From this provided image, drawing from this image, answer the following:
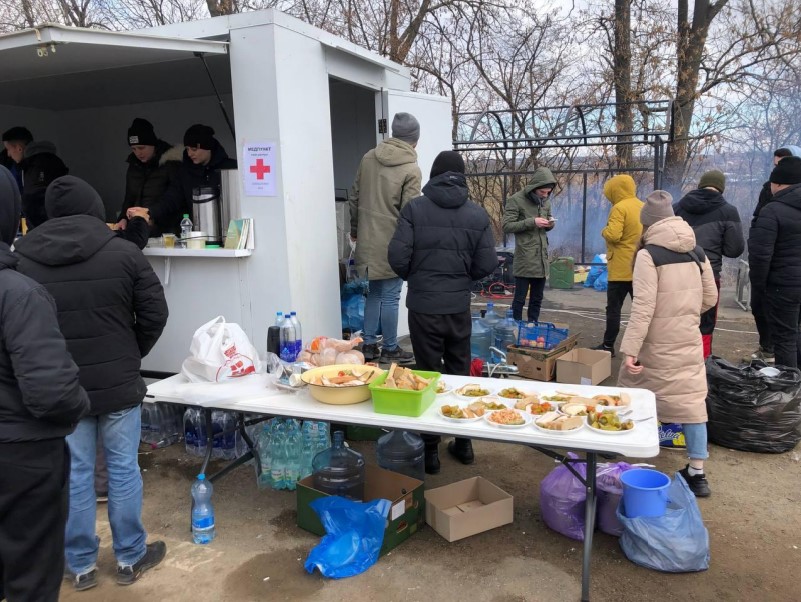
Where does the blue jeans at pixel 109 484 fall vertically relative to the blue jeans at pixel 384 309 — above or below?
below

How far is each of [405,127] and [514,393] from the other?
245 centimetres

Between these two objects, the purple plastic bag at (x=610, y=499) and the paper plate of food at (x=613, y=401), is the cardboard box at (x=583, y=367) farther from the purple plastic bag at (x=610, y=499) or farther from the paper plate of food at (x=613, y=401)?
the paper plate of food at (x=613, y=401)

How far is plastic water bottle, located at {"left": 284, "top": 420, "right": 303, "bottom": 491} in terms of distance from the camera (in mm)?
3885

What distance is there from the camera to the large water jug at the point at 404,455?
382 cm

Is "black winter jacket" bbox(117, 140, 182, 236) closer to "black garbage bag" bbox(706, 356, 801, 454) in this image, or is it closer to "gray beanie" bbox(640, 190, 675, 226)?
"gray beanie" bbox(640, 190, 675, 226)

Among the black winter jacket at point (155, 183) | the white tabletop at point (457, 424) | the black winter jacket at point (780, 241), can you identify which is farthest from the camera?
the black winter jacket at point (155, 183)

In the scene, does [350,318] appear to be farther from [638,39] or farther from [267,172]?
[638,39]

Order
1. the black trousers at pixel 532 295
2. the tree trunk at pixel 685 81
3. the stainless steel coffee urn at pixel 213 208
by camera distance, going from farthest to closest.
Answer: the tree trunk at pixel 685 81 → the black trousers at pixel 532 295 → the stainless steel coffee urn at pixel 213 208

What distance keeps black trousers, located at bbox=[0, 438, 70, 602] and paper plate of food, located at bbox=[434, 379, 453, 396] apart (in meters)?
1.69

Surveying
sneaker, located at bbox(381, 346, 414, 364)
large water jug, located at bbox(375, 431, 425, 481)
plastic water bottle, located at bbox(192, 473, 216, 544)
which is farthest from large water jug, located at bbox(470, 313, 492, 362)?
plastic water bottle, located at bbox(192, 473, 216, 544)

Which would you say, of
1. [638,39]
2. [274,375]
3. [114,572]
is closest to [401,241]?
[274,375]

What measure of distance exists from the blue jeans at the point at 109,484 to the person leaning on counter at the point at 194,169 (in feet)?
7.91

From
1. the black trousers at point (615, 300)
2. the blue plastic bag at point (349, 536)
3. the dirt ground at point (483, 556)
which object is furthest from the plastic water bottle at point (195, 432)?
the black trousers at point (615, 300)

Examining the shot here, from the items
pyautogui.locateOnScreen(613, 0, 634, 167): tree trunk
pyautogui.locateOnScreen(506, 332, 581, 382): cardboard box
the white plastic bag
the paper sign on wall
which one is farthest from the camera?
pyautogui.locateOnScreen(613, 0, 634, 167): tree trunk
